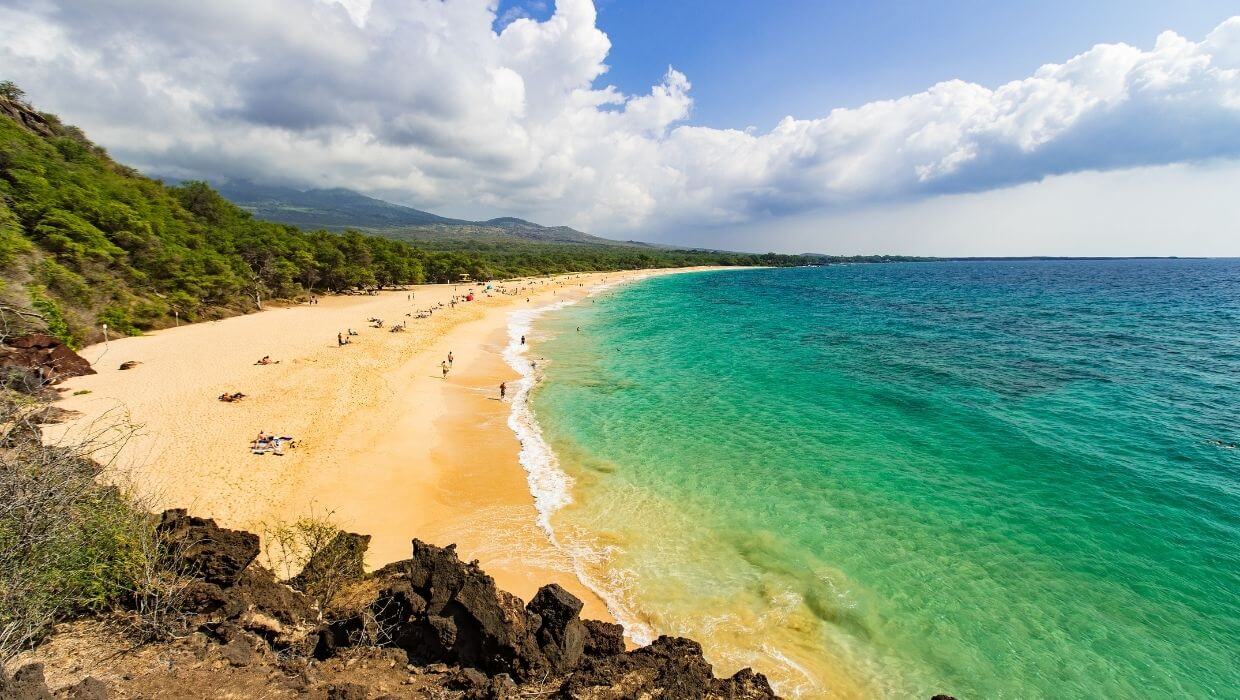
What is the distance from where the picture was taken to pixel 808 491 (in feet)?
52.9

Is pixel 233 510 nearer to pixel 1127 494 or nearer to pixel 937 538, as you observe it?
pixel 937 538

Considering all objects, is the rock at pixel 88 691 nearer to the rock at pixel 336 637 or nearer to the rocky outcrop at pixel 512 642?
the rock at pixel 336 637

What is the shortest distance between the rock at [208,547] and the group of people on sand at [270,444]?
27.6ft

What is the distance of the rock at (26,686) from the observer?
4.55 m

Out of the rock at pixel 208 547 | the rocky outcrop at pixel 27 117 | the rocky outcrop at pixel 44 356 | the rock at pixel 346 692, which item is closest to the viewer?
the rock at pixel 346 692

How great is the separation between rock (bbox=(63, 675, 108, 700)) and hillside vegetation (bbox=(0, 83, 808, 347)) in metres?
13.5

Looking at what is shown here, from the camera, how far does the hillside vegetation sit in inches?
1000

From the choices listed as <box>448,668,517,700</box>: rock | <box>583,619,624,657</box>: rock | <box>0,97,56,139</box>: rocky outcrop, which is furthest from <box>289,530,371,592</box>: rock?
<box>0,97,56,139</box>: rocky outcrop

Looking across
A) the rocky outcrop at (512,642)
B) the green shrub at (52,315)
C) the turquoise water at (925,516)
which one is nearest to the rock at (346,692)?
the rocky outcrop at (512,642)

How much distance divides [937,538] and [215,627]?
55.3 ft

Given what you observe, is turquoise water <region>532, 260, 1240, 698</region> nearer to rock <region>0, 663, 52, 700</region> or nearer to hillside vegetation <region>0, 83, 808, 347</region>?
rock <region>0, 663, 52, 700</region>

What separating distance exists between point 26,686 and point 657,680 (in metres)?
6.95

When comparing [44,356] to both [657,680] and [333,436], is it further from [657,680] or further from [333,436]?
[657,680]

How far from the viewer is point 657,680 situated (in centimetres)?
671
